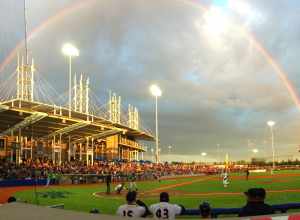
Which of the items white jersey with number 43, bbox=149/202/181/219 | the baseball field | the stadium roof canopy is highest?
the stadium roof canopy

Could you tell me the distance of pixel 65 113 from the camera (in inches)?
2665

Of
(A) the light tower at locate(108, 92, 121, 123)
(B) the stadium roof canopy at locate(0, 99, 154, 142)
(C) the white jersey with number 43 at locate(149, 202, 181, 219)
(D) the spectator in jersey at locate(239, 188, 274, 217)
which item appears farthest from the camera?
(A) the light tower at locate(108, 92, 121, 123)

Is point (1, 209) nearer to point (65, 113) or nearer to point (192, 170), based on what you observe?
point (65, 113)

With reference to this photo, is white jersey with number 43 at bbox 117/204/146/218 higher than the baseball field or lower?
higher

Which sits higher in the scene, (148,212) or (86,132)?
(86,132)

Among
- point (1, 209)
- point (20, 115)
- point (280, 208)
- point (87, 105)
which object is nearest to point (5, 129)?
point (20, 115)

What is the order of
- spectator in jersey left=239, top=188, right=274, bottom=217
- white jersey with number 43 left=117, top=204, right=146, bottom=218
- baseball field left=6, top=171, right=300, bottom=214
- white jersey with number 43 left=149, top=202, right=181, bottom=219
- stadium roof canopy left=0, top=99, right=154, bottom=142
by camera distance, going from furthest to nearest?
stadium roof canopy left=0, top=99, right=154, bottom=142 < baseball field left=6, top=171, right=300, bottom=214 < white jersey with number 43 left=149, top=202, right=181, bottom=219 < white jersey with number 43 left=117, top=204, right=146, bottom=218 < spectator in jersey left=239, top=188, right=274, bottom=217

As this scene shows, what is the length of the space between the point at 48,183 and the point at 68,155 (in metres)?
34.8

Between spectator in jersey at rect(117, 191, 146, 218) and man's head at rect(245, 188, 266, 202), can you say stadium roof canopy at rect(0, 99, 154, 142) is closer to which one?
spectator in jersey at rect(117, 191, 146, 218)

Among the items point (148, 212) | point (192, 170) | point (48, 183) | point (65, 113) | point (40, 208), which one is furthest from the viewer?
point (192, 170)

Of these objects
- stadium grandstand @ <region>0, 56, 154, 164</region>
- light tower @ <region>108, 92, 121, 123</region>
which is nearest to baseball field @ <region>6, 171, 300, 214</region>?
stadium grandstand @ <region>0, 56, 154, 164</region>

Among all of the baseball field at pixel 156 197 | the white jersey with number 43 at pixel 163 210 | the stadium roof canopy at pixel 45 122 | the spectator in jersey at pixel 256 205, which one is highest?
the stadium roof canopy at pixel 45 122

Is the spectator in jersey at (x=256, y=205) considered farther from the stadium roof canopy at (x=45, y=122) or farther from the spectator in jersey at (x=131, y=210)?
the stadium roof canopy at (x=45, y=122)

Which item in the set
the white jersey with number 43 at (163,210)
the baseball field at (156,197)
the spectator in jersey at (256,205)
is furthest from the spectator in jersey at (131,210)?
the baseball field at (156,197)
